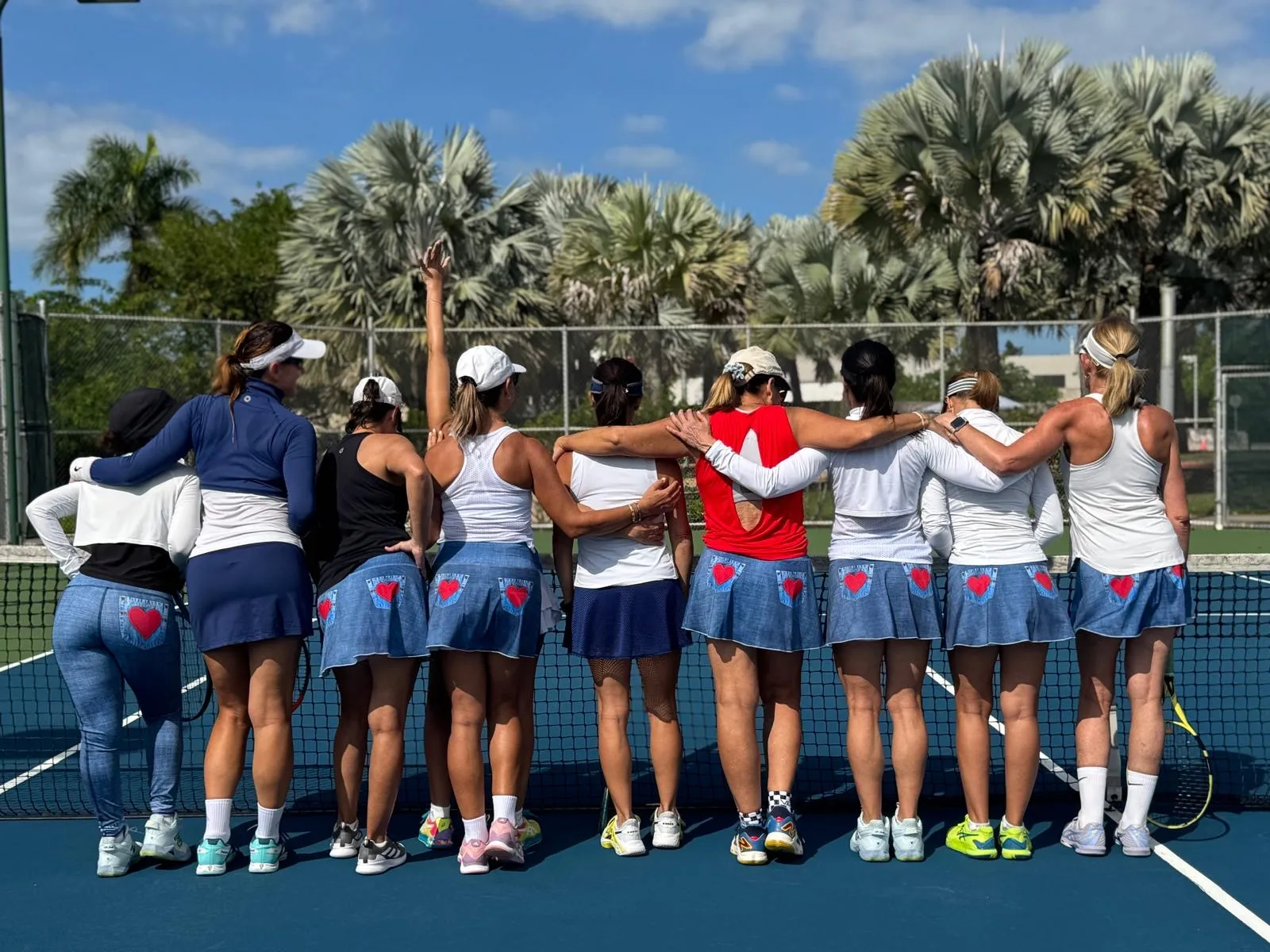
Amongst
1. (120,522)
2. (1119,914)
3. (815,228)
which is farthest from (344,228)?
(1119,914)

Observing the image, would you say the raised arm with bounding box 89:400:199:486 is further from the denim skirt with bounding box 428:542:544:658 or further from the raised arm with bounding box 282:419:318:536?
the denim skirt with bounding box 428:542:544:658

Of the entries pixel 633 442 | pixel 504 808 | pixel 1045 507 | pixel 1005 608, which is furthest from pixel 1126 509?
pixel 504 808

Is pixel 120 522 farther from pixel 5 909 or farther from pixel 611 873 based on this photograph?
pixel 611 873

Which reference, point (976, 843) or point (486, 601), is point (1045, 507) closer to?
point (976, 843)

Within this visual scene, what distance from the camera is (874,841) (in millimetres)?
4812

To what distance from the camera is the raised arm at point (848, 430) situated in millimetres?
4680

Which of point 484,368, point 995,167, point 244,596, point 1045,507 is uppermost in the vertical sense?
point 995,167

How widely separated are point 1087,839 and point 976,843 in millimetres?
412

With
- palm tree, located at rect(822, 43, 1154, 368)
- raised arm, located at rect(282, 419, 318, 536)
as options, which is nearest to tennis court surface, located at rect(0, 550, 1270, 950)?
raised arm, located at rect(282, 419, 318, 536)

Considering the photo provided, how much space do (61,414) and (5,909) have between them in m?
11.5

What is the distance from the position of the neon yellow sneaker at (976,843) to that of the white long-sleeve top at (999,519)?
98 centimetres

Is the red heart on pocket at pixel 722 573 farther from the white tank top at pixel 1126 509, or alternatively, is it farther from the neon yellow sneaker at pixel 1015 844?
the neon yellow sneaker at pixel 1015 844

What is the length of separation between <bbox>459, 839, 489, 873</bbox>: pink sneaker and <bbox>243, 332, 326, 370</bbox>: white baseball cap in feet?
6.03

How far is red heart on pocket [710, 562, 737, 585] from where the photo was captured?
4.79m
